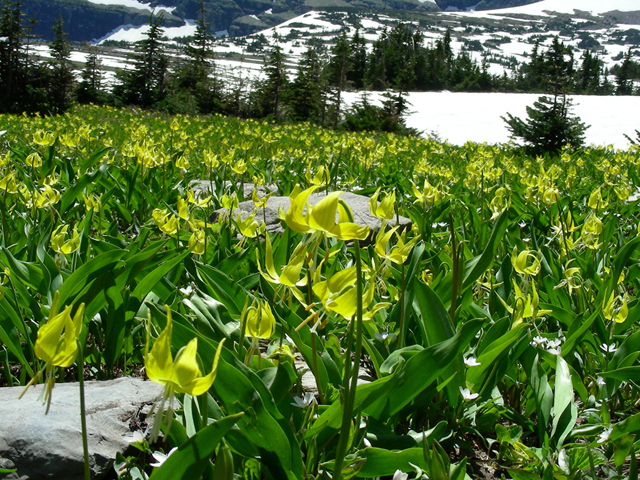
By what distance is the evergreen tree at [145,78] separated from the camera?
24766mm

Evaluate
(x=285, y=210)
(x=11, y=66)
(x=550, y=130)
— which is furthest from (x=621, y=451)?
(x=11, y=66)

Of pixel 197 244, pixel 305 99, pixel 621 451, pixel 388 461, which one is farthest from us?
pixel 305 99

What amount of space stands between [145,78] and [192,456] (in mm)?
27457

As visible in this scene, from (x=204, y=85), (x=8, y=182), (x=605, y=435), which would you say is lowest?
(x=605, y=435)

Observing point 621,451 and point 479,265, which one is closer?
point 621,451

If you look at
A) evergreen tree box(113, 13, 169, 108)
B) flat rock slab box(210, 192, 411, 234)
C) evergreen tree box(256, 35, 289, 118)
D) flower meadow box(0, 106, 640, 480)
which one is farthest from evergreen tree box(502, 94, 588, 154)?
evergreen tree box(113, 13, 169, 108)

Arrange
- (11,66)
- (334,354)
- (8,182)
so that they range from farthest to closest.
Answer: (11,66) < (8,182) < (334,354)

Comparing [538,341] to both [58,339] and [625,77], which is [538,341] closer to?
[58,339]

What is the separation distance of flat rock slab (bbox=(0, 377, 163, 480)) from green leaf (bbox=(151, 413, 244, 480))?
202 mm

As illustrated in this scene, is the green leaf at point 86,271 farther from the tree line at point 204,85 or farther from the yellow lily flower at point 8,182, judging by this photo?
the tree line at point 204,85

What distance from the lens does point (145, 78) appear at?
2522 cm

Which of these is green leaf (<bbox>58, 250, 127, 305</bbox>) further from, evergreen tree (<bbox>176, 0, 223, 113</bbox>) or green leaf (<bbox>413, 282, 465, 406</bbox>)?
evergreen tree (<bbox>176, 0, 223, 113</bbox>)

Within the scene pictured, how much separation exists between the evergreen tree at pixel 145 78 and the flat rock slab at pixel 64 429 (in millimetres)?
24202

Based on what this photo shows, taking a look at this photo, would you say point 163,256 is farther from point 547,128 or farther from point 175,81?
point 175,81
